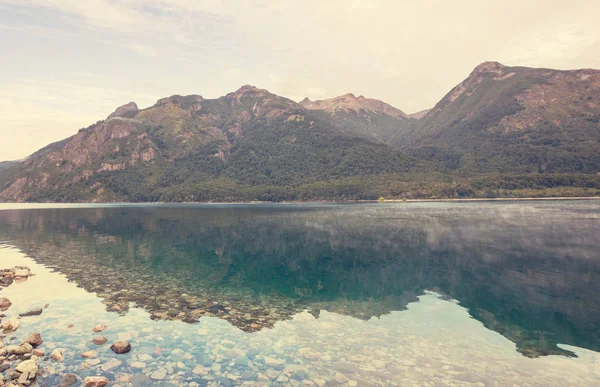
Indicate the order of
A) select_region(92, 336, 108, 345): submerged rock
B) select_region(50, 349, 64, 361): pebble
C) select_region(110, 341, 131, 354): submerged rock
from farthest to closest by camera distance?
select_region(92, 336, 108, 345): submerged rock → select_region(110, 341, 131, 354): submerged rock → select_region(50, 349, 64, 361): pebble

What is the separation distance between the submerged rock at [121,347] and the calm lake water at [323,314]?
69cm

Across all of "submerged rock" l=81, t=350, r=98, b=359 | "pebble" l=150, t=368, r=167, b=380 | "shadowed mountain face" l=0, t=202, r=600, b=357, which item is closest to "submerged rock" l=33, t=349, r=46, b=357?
"submerged rock" l=81, t=350, r=98, b=359

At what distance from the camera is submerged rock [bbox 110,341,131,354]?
1931 centimetres

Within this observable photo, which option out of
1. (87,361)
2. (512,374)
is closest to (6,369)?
(87,361)

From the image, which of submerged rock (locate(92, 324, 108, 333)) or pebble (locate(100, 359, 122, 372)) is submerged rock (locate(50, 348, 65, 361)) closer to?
pebble (locate(100, 359, 122, 372))

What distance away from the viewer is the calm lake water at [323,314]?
17453mm

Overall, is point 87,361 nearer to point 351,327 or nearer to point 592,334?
point 351,327

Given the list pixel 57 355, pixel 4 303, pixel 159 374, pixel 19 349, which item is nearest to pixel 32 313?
pixel 4 303

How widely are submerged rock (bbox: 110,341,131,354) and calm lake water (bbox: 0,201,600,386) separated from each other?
691 mm

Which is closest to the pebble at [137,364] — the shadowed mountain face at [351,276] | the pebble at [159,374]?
the pebble at [159,374]

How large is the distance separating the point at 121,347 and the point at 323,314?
1507 cm

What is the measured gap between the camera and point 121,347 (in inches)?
763

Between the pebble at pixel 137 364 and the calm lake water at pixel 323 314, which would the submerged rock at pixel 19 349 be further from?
the pebble at pixel 137 364

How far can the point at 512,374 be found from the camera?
1706 cm
